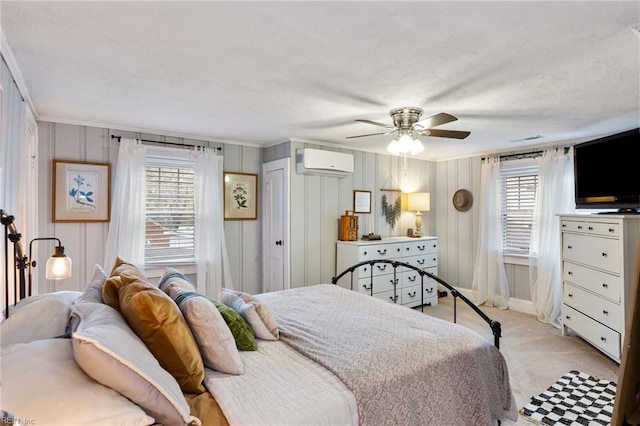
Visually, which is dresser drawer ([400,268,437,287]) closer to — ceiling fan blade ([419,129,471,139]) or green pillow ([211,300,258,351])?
ceiling fan blade ([419,129,471,139])

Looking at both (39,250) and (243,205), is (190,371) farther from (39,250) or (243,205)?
(243,205)

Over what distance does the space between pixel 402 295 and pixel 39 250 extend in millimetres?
4259

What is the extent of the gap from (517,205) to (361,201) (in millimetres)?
2249

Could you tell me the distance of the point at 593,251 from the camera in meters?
3.43

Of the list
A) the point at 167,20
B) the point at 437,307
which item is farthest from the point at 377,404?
the point at 437,307

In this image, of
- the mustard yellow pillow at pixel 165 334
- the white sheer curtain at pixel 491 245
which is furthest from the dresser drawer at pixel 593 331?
the mustard yellow pillow at pixel 165 334

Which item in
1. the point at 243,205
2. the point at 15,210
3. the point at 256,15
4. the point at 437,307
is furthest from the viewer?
the point at 437,307

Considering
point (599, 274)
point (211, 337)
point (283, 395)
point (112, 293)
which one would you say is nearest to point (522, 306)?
point (599, 274)

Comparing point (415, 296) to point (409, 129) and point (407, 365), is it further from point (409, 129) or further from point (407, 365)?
point (407, 365)

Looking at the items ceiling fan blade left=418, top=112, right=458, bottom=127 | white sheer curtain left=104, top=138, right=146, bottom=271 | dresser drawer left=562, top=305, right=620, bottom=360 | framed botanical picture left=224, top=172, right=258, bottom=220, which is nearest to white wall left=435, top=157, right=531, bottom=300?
dresser drawer left=562, top=305, right=620, bottom=360

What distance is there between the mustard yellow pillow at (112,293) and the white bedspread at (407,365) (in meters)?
0.90

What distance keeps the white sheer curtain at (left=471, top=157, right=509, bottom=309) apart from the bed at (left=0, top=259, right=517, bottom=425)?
11.0ft

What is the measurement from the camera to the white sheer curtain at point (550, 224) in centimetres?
436

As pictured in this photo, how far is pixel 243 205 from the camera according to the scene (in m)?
4.68
